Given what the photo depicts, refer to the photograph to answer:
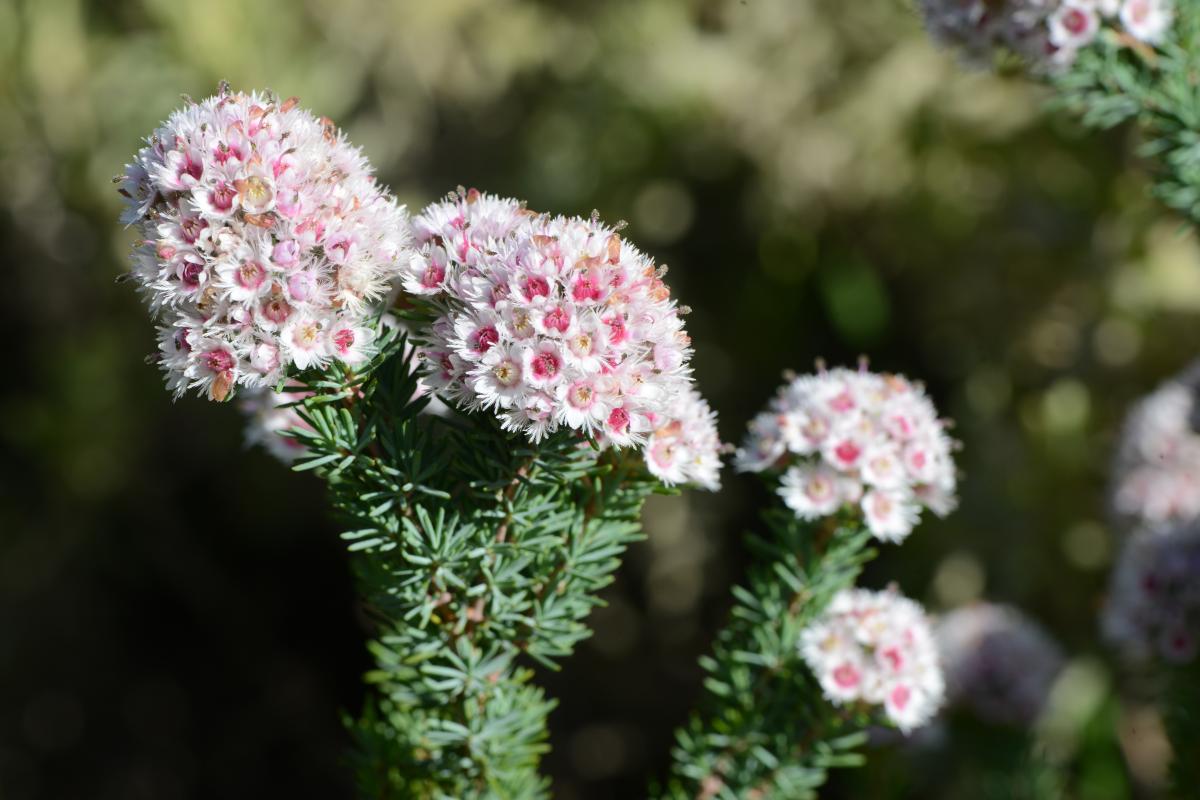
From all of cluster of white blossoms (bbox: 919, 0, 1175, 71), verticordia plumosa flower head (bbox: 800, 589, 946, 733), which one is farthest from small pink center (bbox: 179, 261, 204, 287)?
cluster of white blossoms (bbox: 919, 0, 1175, 71)

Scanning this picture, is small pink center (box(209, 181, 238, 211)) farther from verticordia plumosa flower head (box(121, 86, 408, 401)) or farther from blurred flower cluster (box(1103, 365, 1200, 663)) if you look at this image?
blurred flower cluster (box(1103, 365, 1200, 663))

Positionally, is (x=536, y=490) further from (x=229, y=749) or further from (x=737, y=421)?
(x=229, y=749)

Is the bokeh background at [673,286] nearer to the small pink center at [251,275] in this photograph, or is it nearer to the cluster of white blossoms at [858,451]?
the cluster of white blossoms at [858,451]

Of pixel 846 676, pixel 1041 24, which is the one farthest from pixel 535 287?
pixel 1041 24

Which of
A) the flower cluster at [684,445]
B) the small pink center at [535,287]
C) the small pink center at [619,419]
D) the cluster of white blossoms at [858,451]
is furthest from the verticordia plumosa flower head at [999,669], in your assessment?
the small pink center at [535,287]

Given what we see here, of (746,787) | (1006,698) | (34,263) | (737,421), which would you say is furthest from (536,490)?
(34,263)

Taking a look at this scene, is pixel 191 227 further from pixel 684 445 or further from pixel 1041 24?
pixel 1041 24
